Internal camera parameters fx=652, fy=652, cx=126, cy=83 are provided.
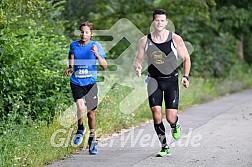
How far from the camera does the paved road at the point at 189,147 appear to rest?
367 inches

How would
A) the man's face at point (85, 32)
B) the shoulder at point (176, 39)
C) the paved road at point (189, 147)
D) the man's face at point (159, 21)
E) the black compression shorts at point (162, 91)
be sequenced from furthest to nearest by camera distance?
the man's face at point (85, 32) → the black compression shorts at point (162, 91) → the shoulder at point (176, 39) → the man's face at point (159, 21) → the paved road at point (189, 147)

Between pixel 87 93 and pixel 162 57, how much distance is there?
1.34m

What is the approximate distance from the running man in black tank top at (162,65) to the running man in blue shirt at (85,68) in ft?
2.25

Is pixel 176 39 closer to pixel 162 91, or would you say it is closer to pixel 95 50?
pixel 162 91

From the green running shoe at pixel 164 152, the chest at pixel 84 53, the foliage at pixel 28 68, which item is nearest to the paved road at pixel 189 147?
the green running shoe at pixel 164 152

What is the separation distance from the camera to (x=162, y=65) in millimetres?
9773

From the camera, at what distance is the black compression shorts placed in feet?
32.4

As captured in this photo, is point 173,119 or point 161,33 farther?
point 173,119

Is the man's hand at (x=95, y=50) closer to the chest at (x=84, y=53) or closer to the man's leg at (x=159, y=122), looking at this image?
the chest at (x=84, y=53)

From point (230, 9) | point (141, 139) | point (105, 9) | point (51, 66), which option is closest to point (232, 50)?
point (230, 9)

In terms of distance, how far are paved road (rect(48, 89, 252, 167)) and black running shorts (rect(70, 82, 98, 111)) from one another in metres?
0.80

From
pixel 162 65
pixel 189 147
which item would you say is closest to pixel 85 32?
pixel 162 65

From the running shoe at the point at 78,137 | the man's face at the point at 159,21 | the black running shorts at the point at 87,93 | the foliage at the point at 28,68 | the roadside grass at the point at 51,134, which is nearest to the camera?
the roadside grass at the point at 51,134

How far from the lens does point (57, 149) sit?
9.92 metres
